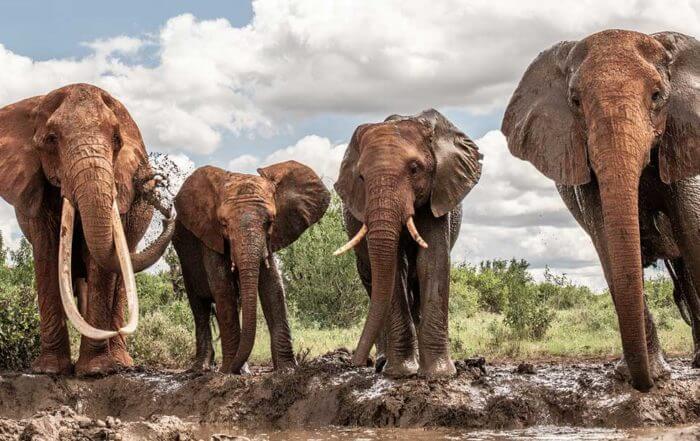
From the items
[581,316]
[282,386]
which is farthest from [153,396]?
[581,316]

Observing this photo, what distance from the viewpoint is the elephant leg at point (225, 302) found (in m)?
10.8

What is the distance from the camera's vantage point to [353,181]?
10.3 metres

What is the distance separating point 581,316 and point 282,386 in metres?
10.7

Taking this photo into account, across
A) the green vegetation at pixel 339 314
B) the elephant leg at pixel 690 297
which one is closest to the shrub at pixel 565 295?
the green vegetation at pixel 339 314

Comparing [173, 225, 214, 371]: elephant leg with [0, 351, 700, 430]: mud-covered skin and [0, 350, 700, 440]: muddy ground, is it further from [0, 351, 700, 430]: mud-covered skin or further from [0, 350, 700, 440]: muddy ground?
[0, 350, 700, 440]: muddy ground

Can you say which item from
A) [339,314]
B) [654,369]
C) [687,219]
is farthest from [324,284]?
[687,219]

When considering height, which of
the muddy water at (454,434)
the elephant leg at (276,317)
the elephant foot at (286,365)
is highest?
the elephant leg at (276,317)

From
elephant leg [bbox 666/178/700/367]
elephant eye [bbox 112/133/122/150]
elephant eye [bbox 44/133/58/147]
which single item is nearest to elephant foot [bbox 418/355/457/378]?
elephant leg [bbox 666/178/700/367]

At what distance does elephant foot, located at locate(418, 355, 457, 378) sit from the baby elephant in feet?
5.04

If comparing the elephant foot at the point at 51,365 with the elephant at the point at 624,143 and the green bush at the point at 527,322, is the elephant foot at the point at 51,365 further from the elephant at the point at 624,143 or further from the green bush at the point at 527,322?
the green bush at the point at 527,322

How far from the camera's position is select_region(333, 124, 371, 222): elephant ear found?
33.1 feet

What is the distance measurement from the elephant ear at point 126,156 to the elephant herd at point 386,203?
0.02 metres

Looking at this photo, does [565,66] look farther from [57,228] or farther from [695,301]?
[57,228]

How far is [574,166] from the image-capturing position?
8875 millimetres
